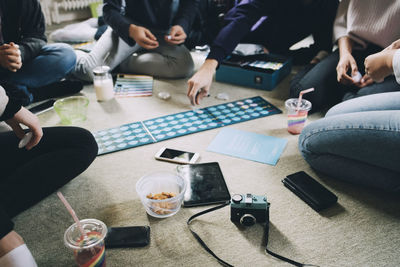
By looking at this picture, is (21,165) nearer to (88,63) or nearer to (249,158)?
(249,158)

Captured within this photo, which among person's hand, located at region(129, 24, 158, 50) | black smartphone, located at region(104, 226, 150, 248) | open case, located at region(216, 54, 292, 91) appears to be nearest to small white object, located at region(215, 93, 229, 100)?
open case, located at region(216, 54, 292, 91)

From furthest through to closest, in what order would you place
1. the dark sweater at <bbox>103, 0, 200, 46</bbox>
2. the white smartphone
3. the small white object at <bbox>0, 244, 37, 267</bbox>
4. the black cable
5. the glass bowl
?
the dark sweater at <bbox>103, 0, 200, 46</bbox>, the glass bowl, the white smartphone, the black cable, the small white object at <bbox>0, 244, 37, 267</bbox>

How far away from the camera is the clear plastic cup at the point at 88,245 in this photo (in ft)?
2.57

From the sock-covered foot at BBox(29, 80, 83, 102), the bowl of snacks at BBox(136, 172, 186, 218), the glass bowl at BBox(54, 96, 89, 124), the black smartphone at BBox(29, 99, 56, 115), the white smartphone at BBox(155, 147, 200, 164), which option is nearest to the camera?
the bowl of snacks at BBox(136, 172, 186, 218)

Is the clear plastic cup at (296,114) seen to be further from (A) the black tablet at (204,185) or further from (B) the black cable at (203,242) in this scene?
(B) the black cable at (203,242)

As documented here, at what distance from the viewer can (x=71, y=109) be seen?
152 cm

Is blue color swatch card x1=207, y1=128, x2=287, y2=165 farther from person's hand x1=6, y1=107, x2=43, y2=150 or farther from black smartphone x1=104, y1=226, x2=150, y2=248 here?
person's hand x1=6, y1=107, x2=43, y2=150

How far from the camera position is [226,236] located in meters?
0.96

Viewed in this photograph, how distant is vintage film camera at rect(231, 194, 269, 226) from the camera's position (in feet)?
3.12

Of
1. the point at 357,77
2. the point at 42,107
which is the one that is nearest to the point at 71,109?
the point at 42,107

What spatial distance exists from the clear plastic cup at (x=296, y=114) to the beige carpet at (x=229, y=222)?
0.08 metres

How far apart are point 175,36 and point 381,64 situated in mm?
1096

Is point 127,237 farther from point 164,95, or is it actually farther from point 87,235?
point 164,95

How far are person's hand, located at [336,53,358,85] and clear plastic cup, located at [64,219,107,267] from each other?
1.18 meters
